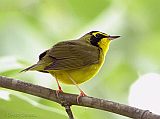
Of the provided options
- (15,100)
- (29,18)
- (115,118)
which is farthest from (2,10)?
(15,100)

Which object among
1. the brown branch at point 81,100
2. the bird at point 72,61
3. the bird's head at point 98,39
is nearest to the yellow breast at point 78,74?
the bird at point 72,61

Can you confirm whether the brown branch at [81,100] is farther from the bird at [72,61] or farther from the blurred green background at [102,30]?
the blurred green background at [102,30]

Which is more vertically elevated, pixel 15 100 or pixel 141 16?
pixel 141 16

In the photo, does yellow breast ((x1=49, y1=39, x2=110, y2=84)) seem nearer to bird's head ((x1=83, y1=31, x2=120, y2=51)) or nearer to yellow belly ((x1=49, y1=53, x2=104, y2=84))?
yellow belly ((x1=49, y1=53, x2=104, y2=84))

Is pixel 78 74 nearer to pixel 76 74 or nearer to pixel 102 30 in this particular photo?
pixel 76 74

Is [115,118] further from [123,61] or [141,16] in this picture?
[141,16]

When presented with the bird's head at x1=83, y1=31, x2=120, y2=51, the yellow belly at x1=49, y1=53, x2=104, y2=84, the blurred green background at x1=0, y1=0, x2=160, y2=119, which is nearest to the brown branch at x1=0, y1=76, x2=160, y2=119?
the yellow belly at x1=49, y1=53, x2=104, y2=84
